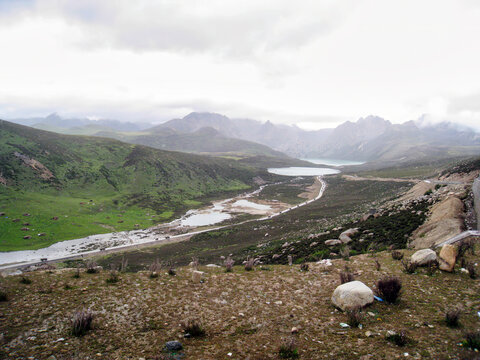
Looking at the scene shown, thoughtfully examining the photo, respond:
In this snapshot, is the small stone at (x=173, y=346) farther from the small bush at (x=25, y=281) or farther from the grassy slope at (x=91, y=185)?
the grassy slope at (x=91, y=185)

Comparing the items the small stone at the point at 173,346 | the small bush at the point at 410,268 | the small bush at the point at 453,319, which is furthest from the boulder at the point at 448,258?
the small stone at the point at 173,346

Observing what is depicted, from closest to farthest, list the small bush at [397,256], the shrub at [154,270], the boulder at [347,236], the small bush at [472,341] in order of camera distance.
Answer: the small bush at [472,341]
the shrub at [154,270]
the small bush at [397,256]
the boulder at [347,236]

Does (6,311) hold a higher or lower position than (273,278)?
higher

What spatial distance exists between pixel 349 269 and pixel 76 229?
7243cm

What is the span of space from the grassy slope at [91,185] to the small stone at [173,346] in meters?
63.9

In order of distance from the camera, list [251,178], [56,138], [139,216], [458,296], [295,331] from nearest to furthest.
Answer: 1. [295,331]
2. [458,296]
3. [139,216]
4. [56,138]
5. [251,178]

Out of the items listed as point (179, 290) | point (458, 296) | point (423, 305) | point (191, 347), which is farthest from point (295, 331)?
point (458, 296)

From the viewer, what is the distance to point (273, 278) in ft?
45.2

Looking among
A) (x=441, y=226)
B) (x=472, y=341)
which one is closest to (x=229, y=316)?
(x=472, y=341)

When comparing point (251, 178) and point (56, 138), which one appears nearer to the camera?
point (56, 138)

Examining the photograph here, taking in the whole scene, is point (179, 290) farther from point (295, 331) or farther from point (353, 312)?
point (353, 312)

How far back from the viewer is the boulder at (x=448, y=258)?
11.2 metres

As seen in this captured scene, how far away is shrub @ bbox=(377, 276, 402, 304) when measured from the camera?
30.5 ft

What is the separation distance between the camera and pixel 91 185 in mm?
107500
